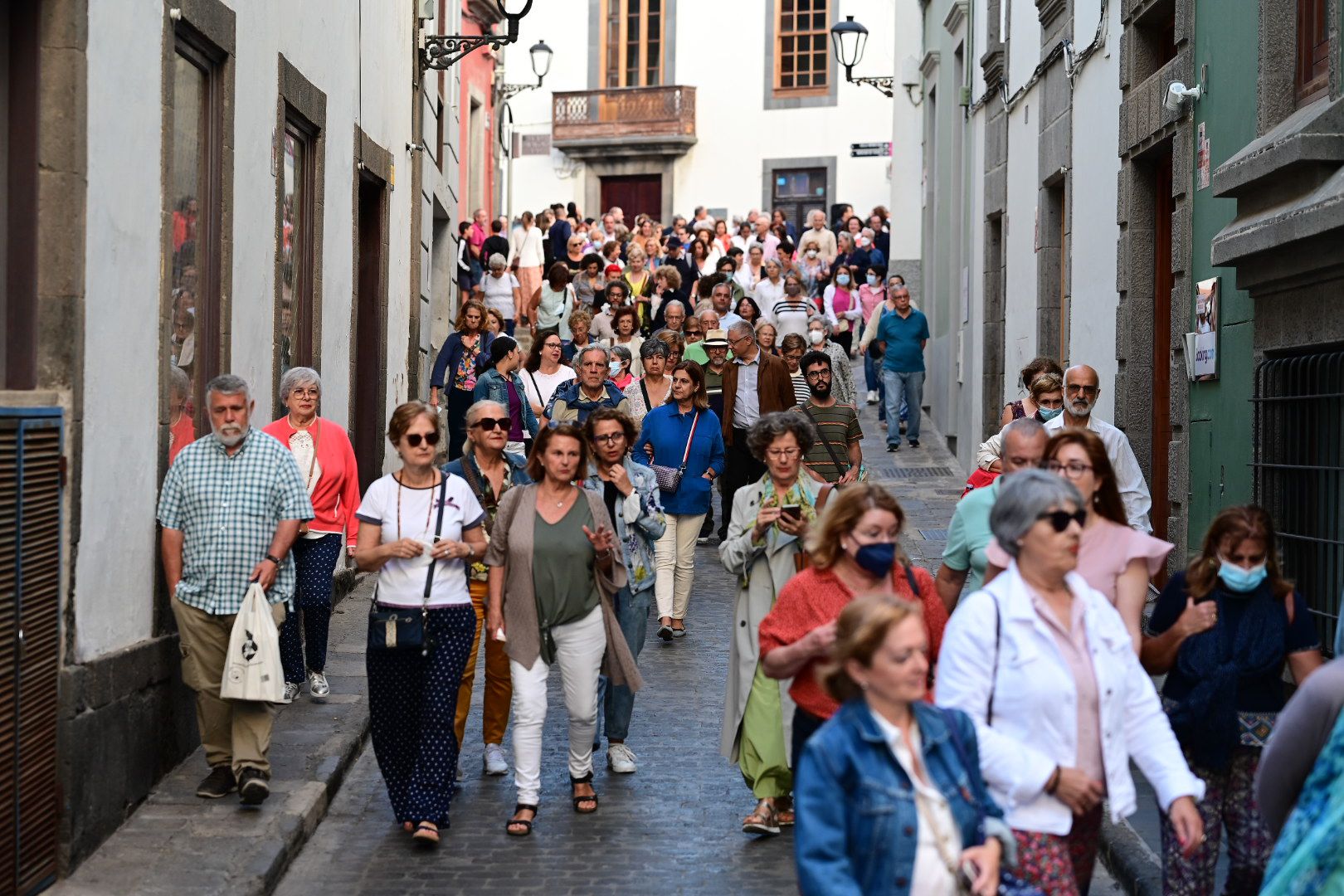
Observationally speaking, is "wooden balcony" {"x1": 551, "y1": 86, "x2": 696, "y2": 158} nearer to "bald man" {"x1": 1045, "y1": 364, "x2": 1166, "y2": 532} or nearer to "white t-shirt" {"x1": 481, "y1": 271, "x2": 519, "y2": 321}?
"white t-shirt" {"x1": 481, "y1": 271, "x2": 519, "y2": 321}

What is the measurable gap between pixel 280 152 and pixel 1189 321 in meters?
5.49

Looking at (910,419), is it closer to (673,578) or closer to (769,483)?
(673,578)

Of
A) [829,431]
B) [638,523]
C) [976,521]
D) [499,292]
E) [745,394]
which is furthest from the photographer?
[499,292]

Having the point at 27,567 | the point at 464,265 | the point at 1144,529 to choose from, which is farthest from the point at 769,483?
the point at 464,265

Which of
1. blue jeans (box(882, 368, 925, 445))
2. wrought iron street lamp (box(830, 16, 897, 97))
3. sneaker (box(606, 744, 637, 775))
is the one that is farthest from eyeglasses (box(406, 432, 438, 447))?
wrought iron street lamp (box(830, 16, 897, 97))

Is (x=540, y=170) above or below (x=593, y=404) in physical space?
above

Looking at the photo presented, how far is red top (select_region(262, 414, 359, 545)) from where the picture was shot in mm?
10031

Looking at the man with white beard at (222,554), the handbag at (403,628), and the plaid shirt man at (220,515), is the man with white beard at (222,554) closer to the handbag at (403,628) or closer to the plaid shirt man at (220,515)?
the plaid shirt man at (220,515)

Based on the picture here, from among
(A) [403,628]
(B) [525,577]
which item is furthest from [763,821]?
(A) [403,628]

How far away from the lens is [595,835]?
7.87 m

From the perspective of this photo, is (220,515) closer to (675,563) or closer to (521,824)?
(521,824)

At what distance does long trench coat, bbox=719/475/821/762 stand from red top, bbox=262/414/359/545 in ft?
9.52

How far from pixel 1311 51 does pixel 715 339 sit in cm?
719

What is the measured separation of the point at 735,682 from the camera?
7.73 m
